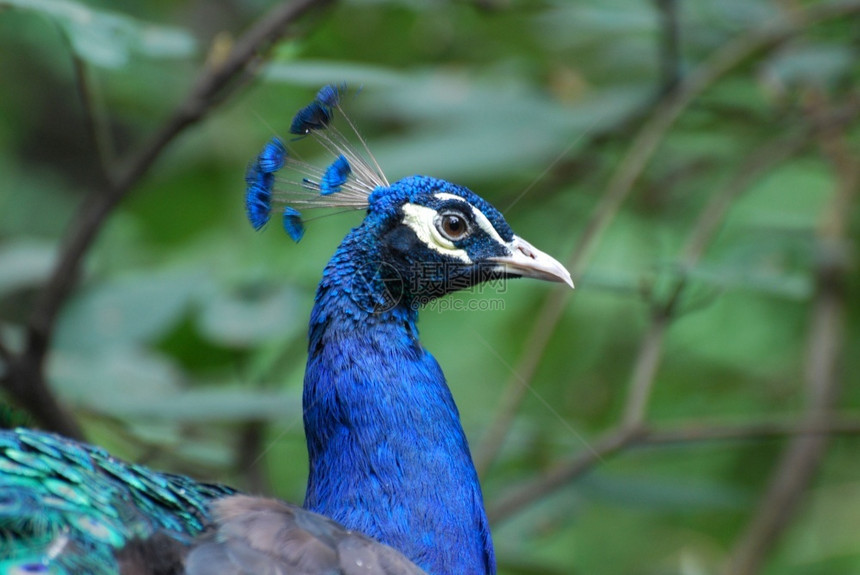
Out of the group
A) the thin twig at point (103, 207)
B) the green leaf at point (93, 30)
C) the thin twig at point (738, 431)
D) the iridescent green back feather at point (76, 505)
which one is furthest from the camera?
the thin twig at point (738, 431)

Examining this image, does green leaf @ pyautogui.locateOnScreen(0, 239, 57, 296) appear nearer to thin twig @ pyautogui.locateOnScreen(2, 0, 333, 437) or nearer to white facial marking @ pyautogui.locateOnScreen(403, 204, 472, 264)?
thin twig @ pyautogui.locateOnScreen(2, 0, 333, 437)

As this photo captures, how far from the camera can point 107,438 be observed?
346cm

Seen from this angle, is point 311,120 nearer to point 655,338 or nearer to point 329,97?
point 329,97

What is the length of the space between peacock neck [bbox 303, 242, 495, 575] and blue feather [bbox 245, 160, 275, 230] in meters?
0.17

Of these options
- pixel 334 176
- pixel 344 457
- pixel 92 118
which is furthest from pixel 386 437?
pixel 92 118

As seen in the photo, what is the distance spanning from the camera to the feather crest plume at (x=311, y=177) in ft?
6.79

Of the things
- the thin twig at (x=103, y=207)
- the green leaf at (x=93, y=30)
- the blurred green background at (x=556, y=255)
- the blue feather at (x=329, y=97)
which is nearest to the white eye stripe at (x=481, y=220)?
the blue feather at (x=329, y=97)

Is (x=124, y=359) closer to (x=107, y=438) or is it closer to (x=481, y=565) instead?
(x=107, y=438)

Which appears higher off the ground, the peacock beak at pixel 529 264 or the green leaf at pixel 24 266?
the green leaf at pixel 24 266

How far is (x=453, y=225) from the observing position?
2.09m

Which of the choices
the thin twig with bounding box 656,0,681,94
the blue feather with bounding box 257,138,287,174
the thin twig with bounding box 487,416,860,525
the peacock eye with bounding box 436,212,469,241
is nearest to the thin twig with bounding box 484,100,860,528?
the thin twig with bounding box 487,416,860,525

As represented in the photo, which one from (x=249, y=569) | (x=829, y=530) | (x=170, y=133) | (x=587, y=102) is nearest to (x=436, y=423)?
(x=249, y=569)

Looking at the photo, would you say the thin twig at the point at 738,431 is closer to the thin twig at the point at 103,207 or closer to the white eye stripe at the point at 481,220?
the white eye stripe at the point at 481,220

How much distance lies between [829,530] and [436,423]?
2257mm
